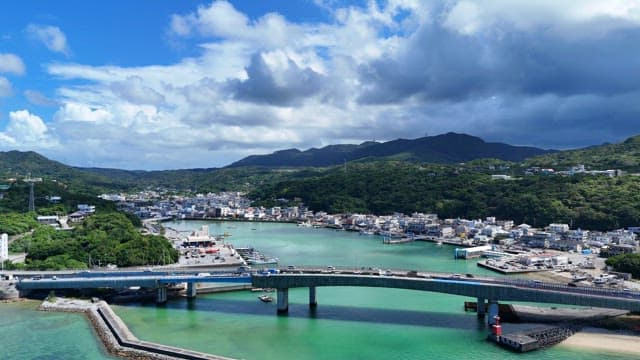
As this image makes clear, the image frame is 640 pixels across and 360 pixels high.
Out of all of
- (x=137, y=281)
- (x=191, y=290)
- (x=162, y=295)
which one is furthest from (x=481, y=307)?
(x=137, y=281)

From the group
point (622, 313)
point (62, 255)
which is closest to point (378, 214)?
point (62, 255)

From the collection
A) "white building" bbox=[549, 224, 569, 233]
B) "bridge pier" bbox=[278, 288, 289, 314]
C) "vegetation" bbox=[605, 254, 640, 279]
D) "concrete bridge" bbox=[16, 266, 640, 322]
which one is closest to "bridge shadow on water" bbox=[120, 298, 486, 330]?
"bridge pier" bbox=[278, 288, 289, 314]

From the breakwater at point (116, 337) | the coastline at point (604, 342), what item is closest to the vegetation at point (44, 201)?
the breakwater at point (116, 337)

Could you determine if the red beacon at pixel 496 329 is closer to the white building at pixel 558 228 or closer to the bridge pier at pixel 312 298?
the bridge pier at pixel 312 298

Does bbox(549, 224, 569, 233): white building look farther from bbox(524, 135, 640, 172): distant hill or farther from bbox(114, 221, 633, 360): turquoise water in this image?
bbox(524, 135, 640, 172): distant hill

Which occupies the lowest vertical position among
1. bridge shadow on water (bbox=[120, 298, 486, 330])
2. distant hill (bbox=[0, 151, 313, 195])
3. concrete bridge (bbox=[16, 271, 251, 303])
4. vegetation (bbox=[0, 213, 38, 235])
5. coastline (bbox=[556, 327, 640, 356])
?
coastline (bbox=[556, 327, 640, 356])

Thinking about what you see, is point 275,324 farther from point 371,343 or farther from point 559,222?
point 559,222
